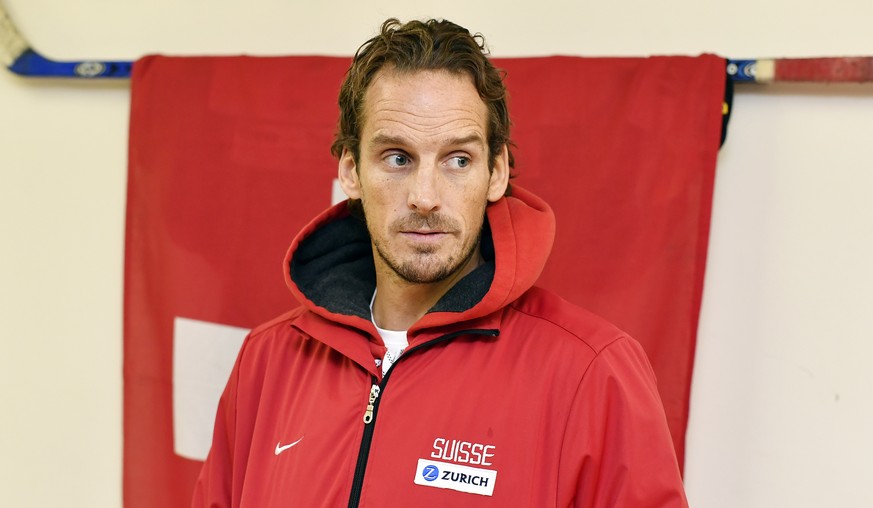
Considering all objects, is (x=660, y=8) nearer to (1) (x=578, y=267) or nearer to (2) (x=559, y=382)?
(1) (x=578, y=267)

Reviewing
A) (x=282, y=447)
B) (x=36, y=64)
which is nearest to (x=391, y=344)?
(x=282, y=447)

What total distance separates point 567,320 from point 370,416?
0.25 m

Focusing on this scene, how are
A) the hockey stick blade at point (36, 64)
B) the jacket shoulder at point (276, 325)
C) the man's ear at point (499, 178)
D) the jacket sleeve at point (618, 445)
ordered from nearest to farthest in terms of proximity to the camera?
the jacket sleeve at point (618, 445)
the man's ear at point (499, 178)
the jacket shoulder at point (276, 325)
the hockey stick blade at point (36, 64)

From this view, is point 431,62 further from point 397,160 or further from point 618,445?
point 618,445

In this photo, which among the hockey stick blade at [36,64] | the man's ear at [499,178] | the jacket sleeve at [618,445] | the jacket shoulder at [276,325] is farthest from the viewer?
the hockey stick blade at [36,64]

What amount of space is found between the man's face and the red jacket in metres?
0.05

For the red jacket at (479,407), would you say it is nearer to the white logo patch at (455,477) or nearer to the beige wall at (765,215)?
the white logo patch at (455,477)

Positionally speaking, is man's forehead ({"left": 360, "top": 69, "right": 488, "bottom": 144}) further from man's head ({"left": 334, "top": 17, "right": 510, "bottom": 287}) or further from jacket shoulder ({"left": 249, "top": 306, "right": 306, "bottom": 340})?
jacket shoulder ({"left": 249, "top": 306, "right": 306, "bottom": 340})

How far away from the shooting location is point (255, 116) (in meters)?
1.53

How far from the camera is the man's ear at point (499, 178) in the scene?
1110 mm

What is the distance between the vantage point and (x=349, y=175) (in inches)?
47.0

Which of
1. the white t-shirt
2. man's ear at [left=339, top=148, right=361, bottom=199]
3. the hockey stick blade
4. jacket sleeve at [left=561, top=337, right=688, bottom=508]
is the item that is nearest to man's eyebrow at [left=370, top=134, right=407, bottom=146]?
man's ear at [left=339, top=148, right=361, bottom=199]

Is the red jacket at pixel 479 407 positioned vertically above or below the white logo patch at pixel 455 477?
above

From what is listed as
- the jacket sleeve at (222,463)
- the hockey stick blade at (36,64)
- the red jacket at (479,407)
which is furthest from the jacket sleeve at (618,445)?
the hockey stick blade at (36,64)
